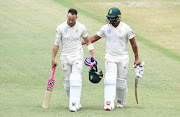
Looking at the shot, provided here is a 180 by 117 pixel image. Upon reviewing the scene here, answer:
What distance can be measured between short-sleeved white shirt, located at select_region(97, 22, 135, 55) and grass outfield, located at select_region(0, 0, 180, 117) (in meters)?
1.22

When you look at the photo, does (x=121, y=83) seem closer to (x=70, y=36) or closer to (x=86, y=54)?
(x=70, y=36)

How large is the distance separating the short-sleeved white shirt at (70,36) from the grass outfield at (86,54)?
123 centimetres

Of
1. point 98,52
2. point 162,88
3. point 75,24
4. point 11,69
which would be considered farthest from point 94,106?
point 98,52

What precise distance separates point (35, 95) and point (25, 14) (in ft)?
40.8

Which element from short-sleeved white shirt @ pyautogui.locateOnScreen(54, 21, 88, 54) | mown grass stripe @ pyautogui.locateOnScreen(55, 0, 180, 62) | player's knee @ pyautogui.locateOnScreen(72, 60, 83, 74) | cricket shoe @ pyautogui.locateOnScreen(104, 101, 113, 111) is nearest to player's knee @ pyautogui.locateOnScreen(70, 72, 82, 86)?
player's knee @ pyautogui.locateOnScreen(72, 60, 83, 74)

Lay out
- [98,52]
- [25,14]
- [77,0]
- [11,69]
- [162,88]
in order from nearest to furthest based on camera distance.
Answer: [162,88], [11,69], [98,52], [25,14], [77,0]

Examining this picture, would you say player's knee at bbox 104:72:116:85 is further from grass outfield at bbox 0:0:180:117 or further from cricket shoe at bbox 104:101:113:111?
grass outfield at bbox 0:0:180:117

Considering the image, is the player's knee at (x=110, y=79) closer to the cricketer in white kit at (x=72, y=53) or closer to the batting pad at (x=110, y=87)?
the batting pad at (x=110, y=87)

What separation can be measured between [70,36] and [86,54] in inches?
268

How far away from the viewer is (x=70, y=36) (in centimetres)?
1000

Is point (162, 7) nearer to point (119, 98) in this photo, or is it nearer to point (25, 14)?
point (25, 14)

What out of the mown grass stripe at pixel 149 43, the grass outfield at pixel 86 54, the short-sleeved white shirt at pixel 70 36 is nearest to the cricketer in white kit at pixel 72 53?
the short-sleeved white shirt at pixel 70 36

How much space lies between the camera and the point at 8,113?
9.31m

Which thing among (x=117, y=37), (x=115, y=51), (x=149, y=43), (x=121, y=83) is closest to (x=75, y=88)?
(x=121, y=83)
